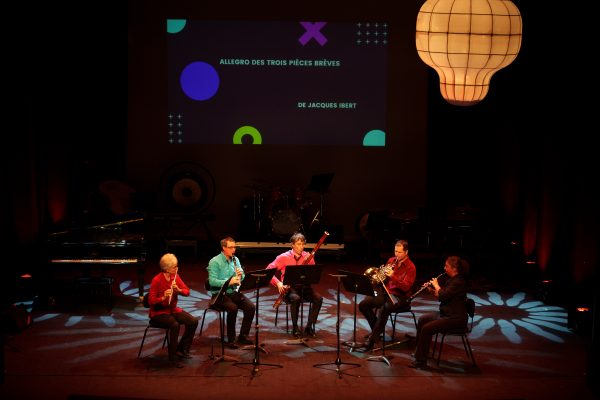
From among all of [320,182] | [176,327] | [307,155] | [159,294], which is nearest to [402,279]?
[176,327]

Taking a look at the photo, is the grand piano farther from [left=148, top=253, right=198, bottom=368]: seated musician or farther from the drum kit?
the drum kit

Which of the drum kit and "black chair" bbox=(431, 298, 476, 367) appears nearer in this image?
"black chair" bbox=(431, 298, 476, 367)

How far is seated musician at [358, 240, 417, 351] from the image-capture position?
345 inches

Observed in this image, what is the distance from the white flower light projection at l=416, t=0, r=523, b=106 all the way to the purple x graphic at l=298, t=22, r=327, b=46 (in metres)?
7.54

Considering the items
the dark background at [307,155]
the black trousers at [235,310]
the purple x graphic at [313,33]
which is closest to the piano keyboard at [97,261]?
the dark background at [307,155]

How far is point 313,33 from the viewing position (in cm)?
1430

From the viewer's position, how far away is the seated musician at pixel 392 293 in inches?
345

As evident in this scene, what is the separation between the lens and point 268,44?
47.0 ft

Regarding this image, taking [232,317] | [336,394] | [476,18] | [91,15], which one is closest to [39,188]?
[91,15]

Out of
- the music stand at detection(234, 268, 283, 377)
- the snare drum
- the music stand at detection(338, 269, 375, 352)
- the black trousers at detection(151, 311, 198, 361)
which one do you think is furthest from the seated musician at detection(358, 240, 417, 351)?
the snare drum

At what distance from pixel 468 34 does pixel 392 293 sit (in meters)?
3.23

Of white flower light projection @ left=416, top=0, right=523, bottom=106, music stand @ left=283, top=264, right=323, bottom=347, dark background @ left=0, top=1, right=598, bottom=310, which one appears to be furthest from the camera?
dark background @ left=0, top=1, right=598, bottom=310

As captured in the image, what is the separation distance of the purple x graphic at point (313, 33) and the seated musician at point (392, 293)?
6225mm

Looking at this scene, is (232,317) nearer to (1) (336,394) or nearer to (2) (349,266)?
(1) (336,394)
